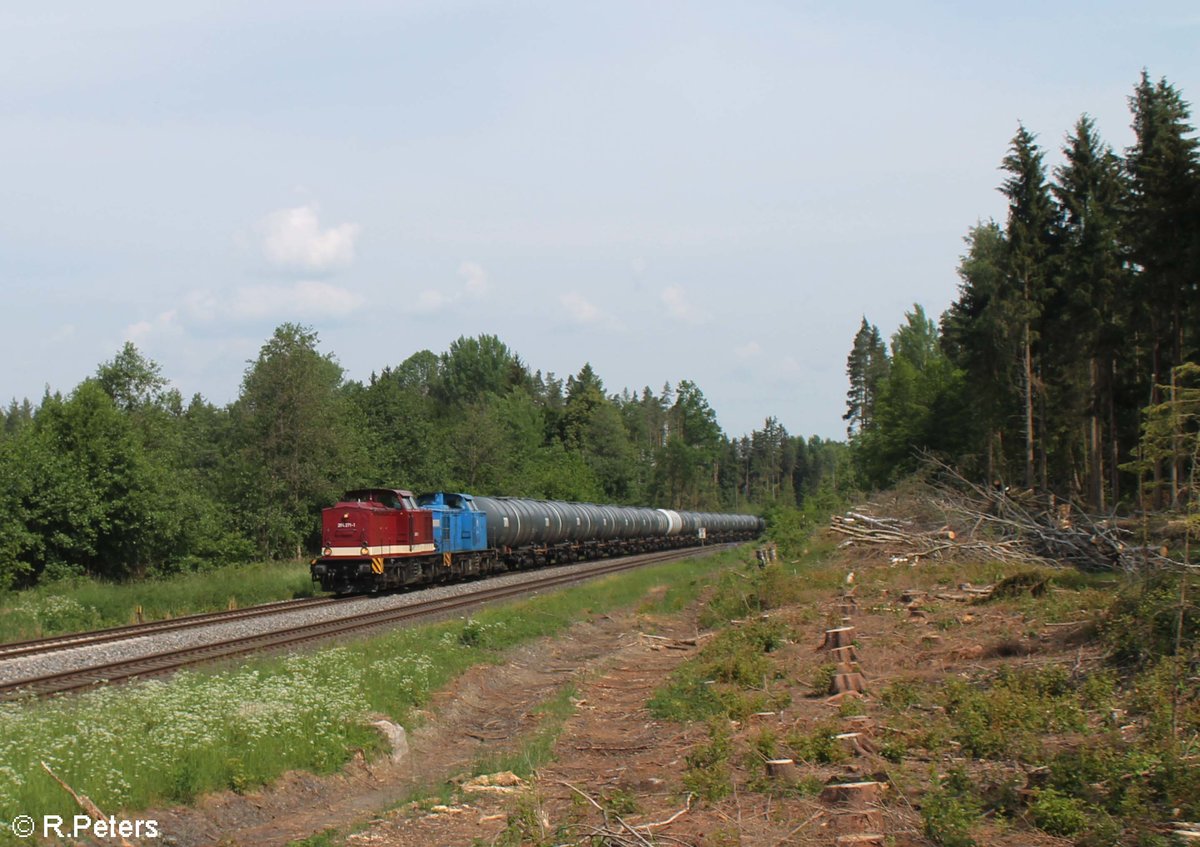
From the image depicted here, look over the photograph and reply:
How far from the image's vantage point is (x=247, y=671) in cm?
1339

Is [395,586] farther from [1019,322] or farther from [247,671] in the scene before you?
[1019,322]

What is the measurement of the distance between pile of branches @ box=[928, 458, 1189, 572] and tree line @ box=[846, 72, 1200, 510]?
2803 millimetres

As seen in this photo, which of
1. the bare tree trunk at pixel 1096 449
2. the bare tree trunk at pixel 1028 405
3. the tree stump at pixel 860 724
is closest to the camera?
the tree stump at pixel 860 724

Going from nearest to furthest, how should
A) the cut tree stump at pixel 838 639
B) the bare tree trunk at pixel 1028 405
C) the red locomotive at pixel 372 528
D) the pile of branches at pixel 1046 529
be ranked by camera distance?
the cut tree stump at pixel 838 639, the pile of branches at pixel 1046 529, the red locomotive at pixel 372 528, the bare tree trunk at pixel 1028 405

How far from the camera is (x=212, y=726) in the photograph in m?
10.2

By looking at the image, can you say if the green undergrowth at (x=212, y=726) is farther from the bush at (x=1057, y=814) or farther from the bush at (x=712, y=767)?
the bush at (x=1057, y=814)

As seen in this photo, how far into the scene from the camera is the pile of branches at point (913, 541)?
78.6ft

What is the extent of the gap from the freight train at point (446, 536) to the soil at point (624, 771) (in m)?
9.94

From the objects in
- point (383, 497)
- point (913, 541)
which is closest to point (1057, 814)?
point (913, 541)

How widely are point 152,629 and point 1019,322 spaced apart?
108ft

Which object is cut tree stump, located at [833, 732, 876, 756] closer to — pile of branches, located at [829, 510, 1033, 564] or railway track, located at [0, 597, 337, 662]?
railway track, located at [0, 597, 337, 662]

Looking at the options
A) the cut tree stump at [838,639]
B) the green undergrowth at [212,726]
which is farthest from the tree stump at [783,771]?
the cut tree stump at [838,639]

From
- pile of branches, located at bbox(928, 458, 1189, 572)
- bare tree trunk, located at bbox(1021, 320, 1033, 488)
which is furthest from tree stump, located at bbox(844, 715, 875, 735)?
bare tree trunk, located at bbox(1021, 320, 1033, 488)

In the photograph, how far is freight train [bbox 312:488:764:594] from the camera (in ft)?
88.5
